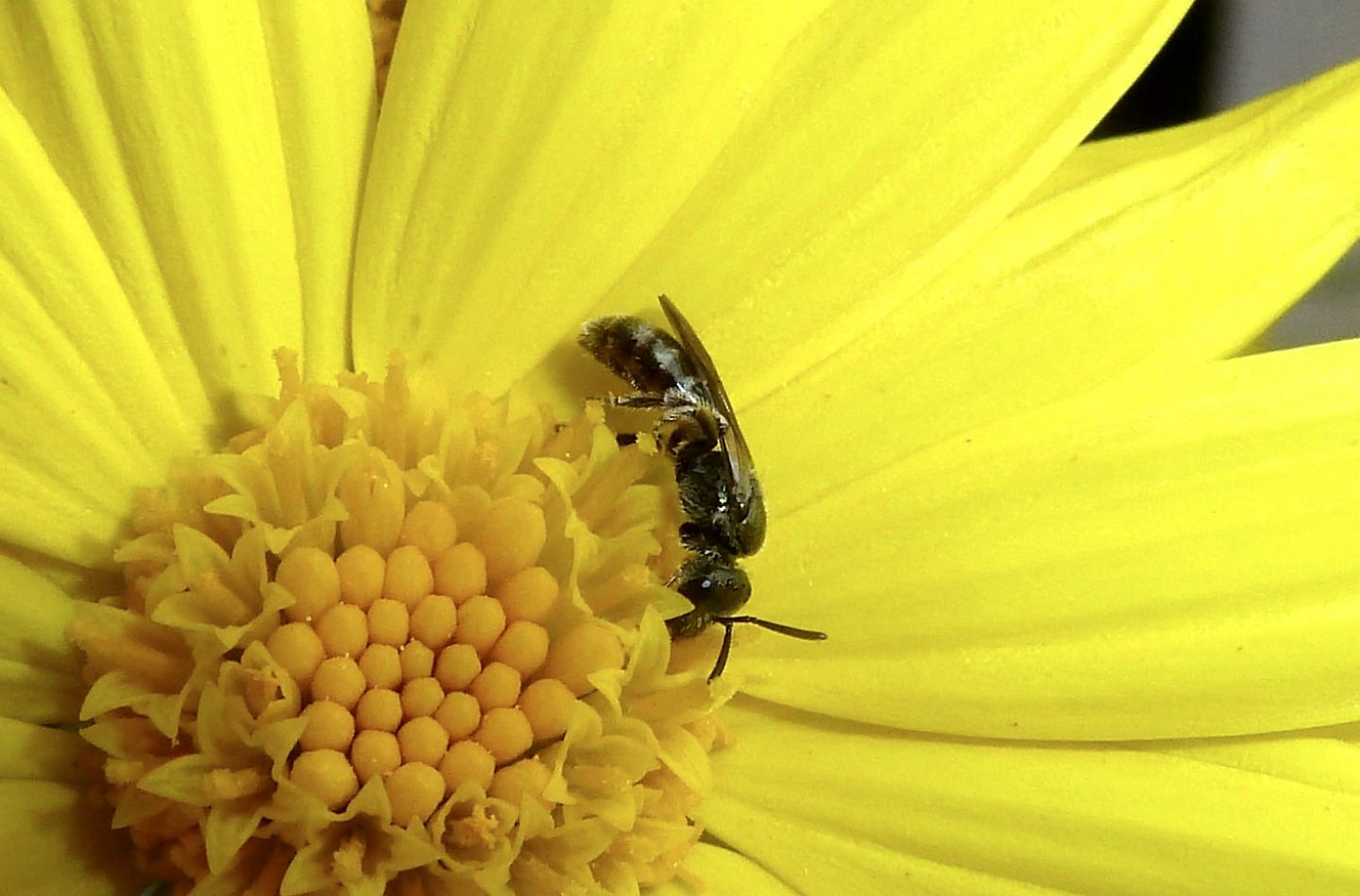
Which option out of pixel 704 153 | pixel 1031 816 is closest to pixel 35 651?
pixel 704 153

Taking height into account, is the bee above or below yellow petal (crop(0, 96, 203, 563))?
above

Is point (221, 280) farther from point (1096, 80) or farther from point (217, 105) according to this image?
point (1096, 80)

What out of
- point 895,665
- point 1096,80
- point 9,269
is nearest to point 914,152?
point 1096,80

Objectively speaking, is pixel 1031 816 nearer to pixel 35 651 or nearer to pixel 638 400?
pixel 638 400

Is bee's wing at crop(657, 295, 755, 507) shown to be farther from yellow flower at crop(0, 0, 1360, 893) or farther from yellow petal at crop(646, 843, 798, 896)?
yellow petal at crop(646, 843, 798, 896)

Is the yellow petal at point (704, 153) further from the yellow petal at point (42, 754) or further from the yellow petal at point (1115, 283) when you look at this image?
the yellow petal at point (42, 754)

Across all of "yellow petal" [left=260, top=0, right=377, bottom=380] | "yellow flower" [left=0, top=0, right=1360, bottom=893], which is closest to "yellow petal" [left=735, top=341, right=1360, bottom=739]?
"yellow flower" [left=0, top=0, right=1360, bottom=893]
